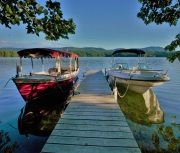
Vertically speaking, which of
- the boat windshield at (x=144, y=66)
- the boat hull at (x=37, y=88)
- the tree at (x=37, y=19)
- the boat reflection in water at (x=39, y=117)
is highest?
the tree at (x=37, y=19)

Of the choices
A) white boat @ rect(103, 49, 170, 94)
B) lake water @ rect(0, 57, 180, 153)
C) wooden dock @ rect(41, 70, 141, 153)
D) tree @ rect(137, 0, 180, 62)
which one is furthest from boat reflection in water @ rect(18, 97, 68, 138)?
tree @ rect(137, 0, 180, 62)

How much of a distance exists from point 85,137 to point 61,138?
20.7 inches

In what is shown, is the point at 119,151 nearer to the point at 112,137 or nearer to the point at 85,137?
the point at 112,137

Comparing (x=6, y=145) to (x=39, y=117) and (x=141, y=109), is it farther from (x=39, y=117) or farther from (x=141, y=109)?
(x=141, y=109)

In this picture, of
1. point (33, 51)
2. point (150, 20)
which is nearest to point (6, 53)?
point (33, 51)

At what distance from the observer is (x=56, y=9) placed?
3855 millimetres

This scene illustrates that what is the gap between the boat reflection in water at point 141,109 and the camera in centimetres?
735

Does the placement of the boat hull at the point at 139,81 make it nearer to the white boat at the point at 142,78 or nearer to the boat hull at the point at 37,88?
the white boat at the point at 142,78

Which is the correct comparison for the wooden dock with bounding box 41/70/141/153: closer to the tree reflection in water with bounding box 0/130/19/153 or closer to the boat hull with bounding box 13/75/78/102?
the tree reflection in water with bounding box 0/130/19/153

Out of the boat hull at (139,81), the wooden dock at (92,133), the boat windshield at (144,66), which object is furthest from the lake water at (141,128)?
the boat windshield at (144,66)

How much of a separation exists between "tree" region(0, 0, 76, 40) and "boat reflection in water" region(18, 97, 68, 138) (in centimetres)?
381

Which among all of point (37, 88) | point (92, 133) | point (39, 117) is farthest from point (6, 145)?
point (37, 88)

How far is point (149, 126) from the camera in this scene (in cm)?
663

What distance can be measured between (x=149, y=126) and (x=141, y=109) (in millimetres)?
2360
